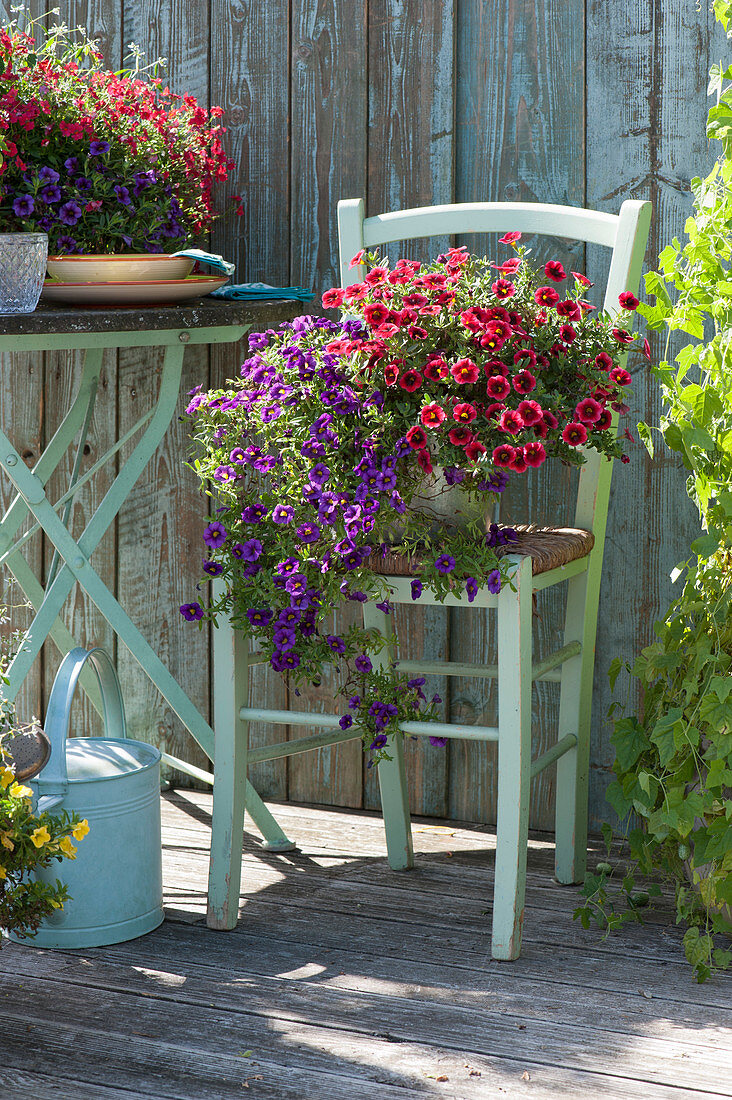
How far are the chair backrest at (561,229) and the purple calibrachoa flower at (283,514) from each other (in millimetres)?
535

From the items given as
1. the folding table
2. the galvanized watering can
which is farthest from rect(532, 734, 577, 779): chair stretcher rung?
the galvanized watering can

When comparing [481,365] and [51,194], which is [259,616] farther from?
[51,194]

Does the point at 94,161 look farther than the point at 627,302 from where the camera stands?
Yes

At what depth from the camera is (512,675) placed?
68.7 inches

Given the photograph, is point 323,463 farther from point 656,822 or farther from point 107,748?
point 656,822

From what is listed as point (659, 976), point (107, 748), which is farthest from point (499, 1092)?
Result: point (107, 748)

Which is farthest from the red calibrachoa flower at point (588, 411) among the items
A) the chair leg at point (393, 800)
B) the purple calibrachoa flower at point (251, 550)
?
the chair leg at point (393, 800)

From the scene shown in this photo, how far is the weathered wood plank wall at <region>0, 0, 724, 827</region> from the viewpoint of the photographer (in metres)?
2.17

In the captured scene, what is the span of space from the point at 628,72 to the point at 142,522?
1.27 m

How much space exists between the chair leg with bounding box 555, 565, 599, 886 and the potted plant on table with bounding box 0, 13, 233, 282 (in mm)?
864

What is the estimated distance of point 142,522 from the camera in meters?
2.59

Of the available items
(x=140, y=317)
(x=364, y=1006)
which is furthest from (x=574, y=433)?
(x=364, y=1006)

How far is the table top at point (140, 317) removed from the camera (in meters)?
1.85

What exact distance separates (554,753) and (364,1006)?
52 centimetres
